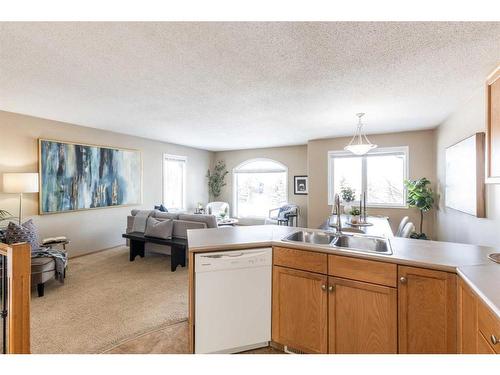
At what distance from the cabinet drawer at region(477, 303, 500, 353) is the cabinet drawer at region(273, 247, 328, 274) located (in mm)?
818

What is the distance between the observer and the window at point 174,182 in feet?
20.6

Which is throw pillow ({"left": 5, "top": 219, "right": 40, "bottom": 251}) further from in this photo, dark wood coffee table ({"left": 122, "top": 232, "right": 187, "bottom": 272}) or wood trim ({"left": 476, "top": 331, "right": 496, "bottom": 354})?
wood trim ({"left": 476, "top": 331, "right": 496, "bottom": 354})

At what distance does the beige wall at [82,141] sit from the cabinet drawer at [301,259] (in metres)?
4.04

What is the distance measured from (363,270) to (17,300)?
2.08 metres

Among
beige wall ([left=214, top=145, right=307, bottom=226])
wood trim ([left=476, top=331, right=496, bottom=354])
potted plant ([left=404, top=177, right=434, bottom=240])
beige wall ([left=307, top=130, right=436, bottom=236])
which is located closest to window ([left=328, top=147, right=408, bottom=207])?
beige wall ([left=307, top=130, right=436, bottom=236])

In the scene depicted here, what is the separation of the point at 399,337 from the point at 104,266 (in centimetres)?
406

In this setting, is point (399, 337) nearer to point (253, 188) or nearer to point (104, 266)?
point (104, 266)

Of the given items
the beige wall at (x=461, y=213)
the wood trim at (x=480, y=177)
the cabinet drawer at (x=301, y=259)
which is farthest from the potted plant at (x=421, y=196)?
the cabinet drawer at (x=301, y=259)

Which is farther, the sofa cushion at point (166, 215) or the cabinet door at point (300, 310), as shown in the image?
the sofa cushion at point (166, 215)

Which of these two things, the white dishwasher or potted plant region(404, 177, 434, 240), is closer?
the white dishwasher

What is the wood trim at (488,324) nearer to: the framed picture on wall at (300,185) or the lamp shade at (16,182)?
the lamp shade at (16,182)

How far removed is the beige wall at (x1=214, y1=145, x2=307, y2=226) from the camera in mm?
6633

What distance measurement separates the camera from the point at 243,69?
2.24 meters
